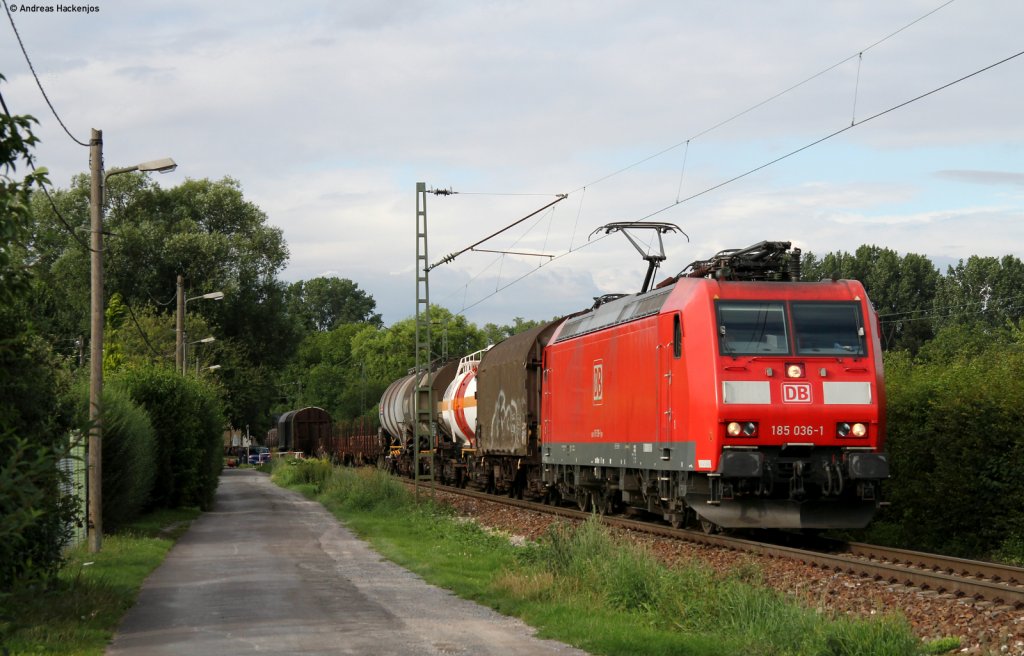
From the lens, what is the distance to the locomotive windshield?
17172 mm

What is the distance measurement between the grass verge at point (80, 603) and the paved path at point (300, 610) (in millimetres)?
216

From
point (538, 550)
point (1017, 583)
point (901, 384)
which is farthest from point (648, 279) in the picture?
point (1017, 583)

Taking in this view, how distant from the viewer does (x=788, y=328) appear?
17.4 meters

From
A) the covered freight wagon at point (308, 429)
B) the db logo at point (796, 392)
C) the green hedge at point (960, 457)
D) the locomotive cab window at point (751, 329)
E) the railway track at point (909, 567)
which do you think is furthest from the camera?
the covered freight wagon at point (308, 429)

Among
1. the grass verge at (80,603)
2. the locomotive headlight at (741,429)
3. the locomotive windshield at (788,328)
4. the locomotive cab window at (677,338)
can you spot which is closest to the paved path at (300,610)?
the grass verge at (80,603)

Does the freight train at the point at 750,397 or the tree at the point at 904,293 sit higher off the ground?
the tree at the point at 904,293

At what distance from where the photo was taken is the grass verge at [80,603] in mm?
9883

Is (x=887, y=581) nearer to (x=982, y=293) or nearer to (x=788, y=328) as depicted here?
(x=788, y=328)

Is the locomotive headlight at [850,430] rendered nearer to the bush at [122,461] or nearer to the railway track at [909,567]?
the railway track at [909,567]

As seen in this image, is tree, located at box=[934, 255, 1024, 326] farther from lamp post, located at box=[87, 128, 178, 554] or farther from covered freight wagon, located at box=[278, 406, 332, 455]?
lamp post, located at box=[87, 128, 178, 554]

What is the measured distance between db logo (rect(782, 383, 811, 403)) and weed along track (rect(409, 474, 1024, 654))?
2.03 m

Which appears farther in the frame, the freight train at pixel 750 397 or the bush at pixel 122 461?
the bush at pixel 122 461

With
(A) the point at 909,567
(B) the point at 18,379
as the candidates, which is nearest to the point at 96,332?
(B) the point at 18,379

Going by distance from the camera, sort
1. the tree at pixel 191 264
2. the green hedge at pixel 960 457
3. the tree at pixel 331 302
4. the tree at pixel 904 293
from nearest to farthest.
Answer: the green hedge at pixel 960 457, the tree at pixel 191 264, the tree at pixel 904 293, the tree at pixel 331 302
